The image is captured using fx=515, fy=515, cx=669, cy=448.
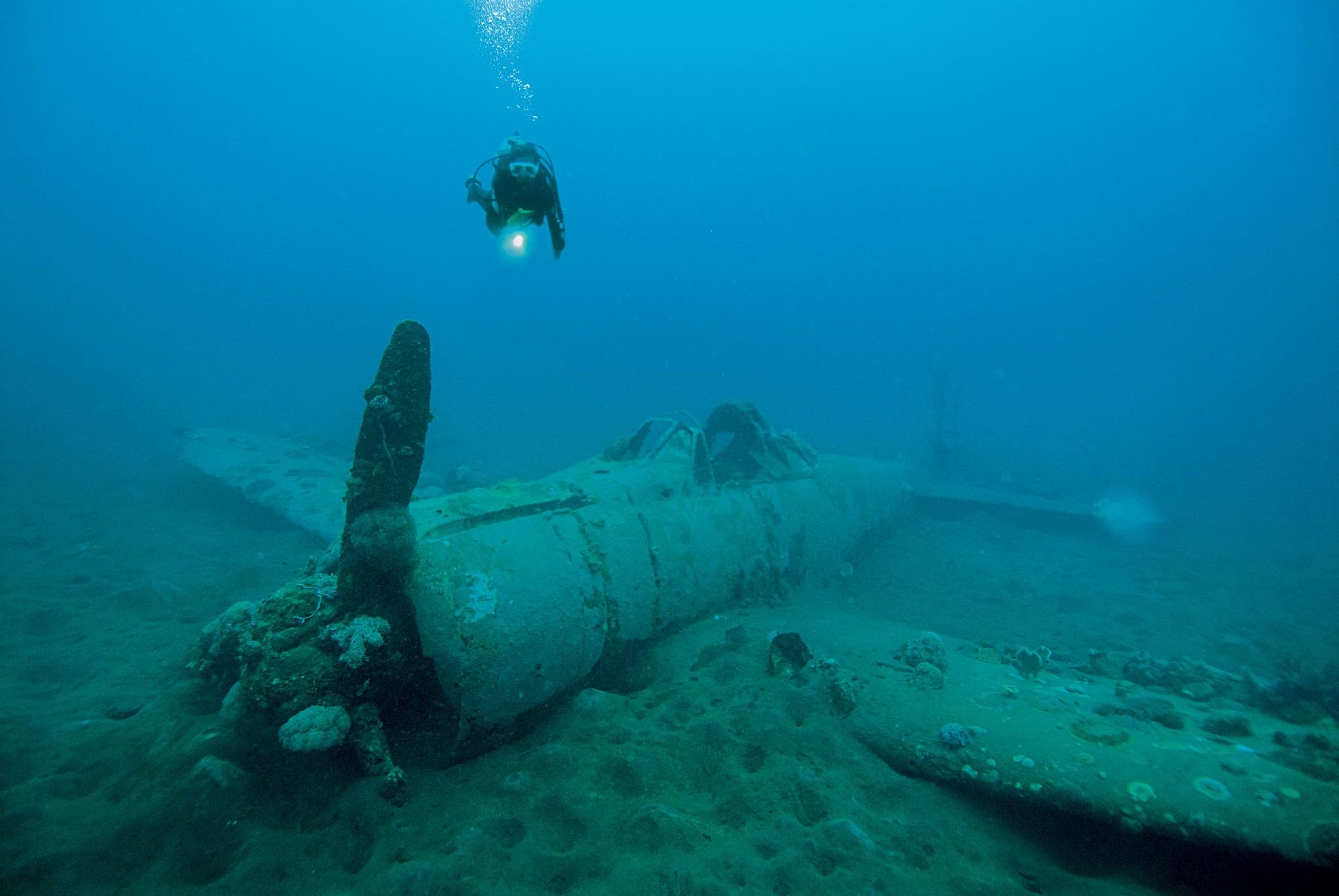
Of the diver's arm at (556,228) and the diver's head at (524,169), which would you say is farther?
the diver's arm at (556,228)

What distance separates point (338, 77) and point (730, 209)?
12939 centimetres

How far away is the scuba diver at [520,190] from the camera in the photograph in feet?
16.8

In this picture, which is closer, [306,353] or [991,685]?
[991,685]

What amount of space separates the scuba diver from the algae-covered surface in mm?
4511

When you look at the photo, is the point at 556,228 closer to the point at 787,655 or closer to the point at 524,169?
the point at 524,169

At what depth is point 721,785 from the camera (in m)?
2.98

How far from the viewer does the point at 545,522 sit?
404 cm

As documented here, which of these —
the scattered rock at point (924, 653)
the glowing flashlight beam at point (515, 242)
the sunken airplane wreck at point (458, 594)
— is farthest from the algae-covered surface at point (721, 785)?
the glowing flashlight beam at point (515, 242)

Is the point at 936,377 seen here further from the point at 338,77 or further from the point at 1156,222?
the point at 338,77

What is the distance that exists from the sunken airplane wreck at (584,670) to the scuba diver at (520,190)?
2.51 m

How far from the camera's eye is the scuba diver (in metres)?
5.11

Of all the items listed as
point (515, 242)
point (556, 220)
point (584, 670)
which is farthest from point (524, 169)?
point (584, 670)

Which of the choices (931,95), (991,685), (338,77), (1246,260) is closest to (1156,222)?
(1246,260)

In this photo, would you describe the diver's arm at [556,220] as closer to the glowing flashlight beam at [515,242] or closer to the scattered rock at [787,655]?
the glowing flashlight beam at [515,242]
